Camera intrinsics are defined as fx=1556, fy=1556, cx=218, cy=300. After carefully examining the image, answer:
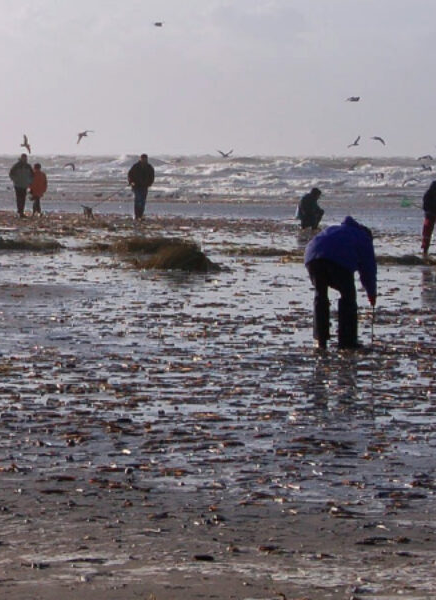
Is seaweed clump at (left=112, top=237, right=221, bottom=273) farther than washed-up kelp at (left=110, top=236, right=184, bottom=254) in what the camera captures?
No

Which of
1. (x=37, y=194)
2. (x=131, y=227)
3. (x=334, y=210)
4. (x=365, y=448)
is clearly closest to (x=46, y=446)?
(x=365, y=448)

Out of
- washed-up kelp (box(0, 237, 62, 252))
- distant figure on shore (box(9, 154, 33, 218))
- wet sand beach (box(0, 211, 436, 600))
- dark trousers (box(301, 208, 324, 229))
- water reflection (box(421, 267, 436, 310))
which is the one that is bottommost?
water reflection (box(421, 267, 436, 310))

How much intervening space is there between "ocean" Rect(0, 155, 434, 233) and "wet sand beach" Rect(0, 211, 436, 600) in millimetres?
24088

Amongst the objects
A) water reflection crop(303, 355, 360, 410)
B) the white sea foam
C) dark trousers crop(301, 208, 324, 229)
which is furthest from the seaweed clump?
the white sea foam

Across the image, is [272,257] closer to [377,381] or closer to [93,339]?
[93,339]

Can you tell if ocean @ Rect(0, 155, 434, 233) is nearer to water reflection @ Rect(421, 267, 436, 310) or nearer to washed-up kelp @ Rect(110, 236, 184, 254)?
washed-up kelp @ Rect(110, 236, 184, 254)

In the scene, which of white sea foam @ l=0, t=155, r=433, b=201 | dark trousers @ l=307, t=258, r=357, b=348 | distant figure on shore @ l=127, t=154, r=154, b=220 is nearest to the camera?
dark trousers @ l=307, t=258, r=357, b=348

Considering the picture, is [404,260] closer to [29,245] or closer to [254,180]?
[29,245]

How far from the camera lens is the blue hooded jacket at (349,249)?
13945mm

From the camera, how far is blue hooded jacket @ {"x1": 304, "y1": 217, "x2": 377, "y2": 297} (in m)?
13.9

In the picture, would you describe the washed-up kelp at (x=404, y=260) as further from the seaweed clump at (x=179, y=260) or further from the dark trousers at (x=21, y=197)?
the dark trousers at (x=21, y=197)

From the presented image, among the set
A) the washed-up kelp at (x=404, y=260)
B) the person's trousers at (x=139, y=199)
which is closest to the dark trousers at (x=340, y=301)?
the washed-up kelp at (x=404, y=260)

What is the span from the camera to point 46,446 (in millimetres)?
9273

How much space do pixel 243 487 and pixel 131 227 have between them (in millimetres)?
28287
